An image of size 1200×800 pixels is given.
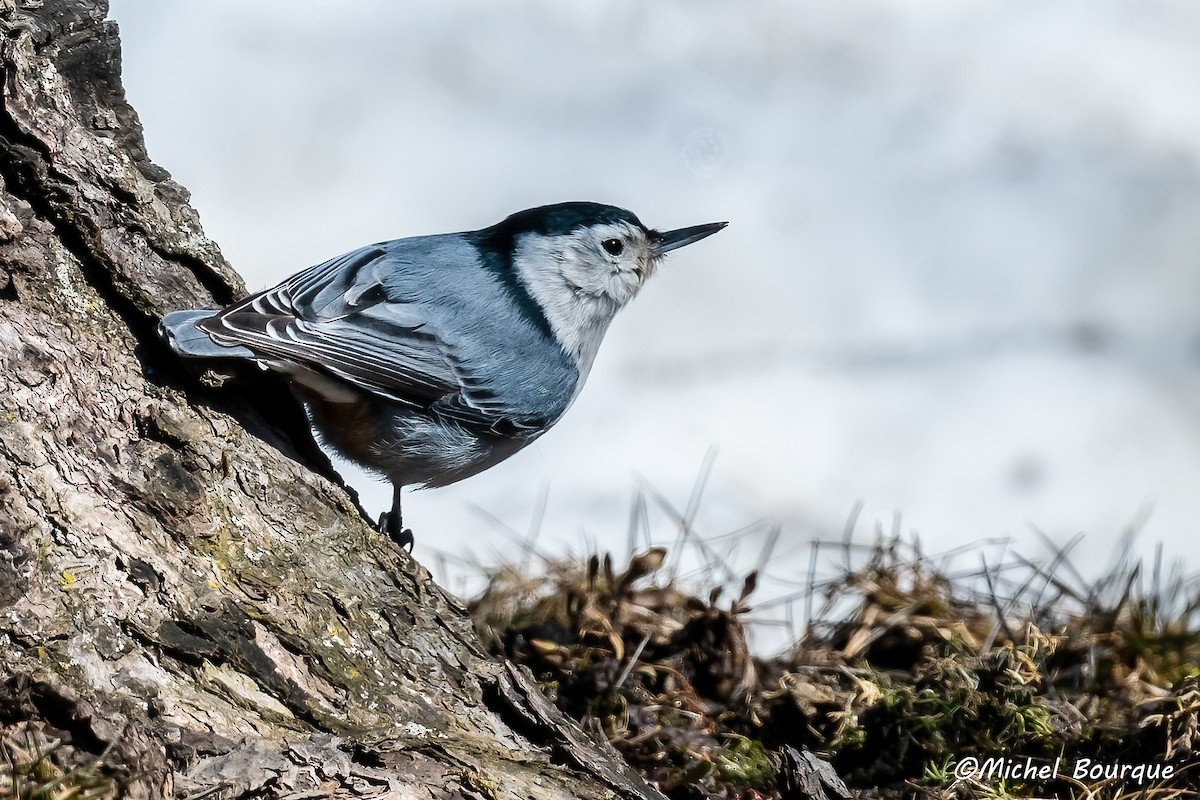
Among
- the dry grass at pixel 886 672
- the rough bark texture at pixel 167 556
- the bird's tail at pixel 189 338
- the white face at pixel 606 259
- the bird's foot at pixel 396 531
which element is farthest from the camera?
the white face at pixel 606 259

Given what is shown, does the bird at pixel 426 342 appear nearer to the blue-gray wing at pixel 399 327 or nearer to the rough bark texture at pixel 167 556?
the blue-gray wing at pixel 399 327

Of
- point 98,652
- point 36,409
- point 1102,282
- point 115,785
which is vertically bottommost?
point 115,785

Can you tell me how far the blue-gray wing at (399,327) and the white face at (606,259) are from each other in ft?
1.44

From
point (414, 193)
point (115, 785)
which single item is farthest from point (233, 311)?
point (414, 193)

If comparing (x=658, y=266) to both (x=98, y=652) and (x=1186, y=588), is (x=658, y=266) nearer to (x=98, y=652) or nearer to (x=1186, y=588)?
(x=1186, y=588)

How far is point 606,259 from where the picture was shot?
339cm

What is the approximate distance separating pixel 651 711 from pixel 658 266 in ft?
4.50

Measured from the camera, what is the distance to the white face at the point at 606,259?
10.9 feet

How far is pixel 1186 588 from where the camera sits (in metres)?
3.12

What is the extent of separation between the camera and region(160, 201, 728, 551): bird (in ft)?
8.07

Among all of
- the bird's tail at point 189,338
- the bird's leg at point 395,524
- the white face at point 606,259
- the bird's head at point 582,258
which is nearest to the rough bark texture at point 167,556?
the bird's tail at point 189,338

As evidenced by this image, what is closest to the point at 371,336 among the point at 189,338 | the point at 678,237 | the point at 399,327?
the point at 399,327

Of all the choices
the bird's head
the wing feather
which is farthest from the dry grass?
the bird's head

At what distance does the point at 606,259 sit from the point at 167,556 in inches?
64.6
